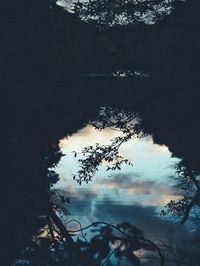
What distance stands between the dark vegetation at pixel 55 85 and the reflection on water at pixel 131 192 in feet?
20.3

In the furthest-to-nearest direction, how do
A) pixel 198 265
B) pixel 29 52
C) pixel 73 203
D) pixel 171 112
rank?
pixel 73 203 < pixel 198 265 < pixel 171 112 < pixel 29 52

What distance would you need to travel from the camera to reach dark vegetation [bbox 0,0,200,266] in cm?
638

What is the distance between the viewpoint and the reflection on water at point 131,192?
17844 mm

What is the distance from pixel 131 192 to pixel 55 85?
42.6ft

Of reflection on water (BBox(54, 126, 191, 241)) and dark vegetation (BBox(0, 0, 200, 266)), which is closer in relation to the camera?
dark vegetation (BBox(0, 0, 200, 266))

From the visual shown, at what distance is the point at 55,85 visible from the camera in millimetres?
9102

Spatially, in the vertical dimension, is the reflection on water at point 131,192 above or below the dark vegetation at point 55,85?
below

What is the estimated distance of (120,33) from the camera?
1034 cm

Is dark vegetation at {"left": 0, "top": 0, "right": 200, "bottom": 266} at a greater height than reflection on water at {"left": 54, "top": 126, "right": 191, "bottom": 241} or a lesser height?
greater

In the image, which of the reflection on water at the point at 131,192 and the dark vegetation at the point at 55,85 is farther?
the reflection on water at the point at 131,192

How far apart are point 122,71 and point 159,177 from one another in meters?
12.9

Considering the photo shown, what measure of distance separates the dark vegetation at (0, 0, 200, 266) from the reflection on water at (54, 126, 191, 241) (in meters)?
6.18

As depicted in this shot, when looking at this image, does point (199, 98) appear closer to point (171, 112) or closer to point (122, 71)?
point (171, 112)

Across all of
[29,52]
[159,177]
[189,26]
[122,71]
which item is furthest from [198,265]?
[159,177]
